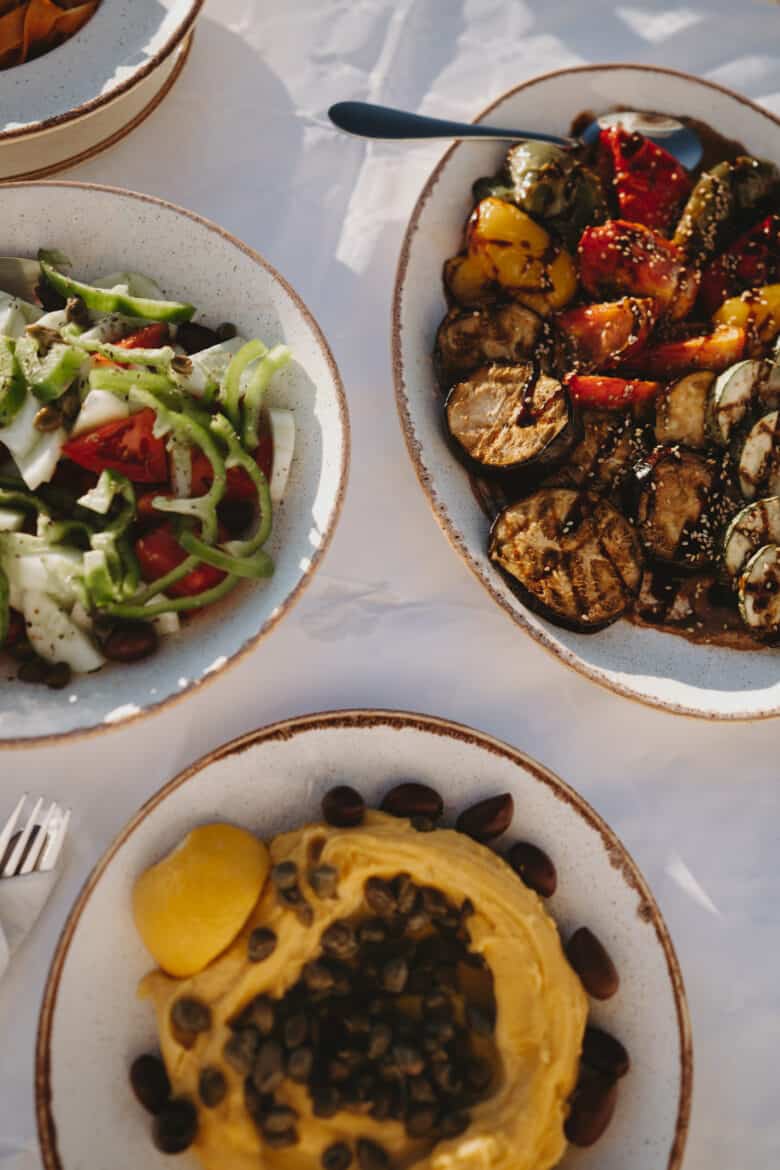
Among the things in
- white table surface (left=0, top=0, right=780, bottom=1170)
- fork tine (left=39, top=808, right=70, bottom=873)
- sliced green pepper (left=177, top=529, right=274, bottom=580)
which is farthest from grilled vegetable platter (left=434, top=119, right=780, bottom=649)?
fork tine (left=39, top=808, right=70, bottom=873)

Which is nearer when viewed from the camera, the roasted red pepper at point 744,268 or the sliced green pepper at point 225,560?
A: the sliced green pepper at point 225,560

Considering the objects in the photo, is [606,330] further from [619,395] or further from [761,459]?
[761,459]

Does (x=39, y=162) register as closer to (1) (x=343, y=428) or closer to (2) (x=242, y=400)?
(2) (x=242, y=400)

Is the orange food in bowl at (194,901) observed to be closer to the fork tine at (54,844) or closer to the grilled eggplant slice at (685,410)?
the fork tine at (54,844)

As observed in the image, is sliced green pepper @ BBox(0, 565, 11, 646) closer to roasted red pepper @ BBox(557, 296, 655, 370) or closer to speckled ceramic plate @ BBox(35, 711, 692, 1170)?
speckled ceramic plate @ BBox(35, 711, 692, 1170)

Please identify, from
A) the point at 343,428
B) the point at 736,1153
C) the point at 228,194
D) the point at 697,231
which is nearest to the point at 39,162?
the point at 228,194

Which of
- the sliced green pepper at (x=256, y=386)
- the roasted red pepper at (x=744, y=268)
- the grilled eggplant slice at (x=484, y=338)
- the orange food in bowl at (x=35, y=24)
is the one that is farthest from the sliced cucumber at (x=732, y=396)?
the orange food in bowl at (x=35, y=24)

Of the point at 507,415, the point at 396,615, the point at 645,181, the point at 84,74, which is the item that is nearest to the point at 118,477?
the point at 396,615
